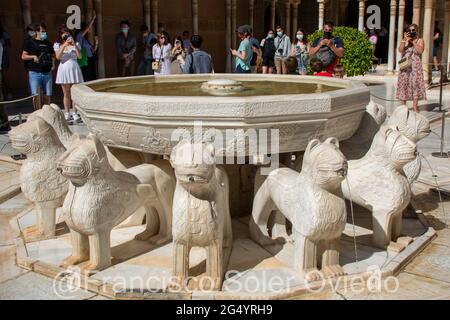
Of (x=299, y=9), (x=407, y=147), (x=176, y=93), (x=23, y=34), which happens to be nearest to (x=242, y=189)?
(x=176, y=93)

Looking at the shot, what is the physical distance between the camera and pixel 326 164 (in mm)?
3381

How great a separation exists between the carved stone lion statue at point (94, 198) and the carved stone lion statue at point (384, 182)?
5.36 ft

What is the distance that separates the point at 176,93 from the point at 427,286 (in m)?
2.94

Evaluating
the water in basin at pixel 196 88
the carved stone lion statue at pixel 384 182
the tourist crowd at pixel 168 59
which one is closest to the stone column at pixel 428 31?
the tourist crowd at pixel 168 59

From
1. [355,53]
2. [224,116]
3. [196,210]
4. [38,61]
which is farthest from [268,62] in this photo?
[196,210]

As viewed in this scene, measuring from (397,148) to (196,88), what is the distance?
2.54m

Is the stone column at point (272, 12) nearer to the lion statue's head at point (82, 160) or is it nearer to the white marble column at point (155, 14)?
the white marble column at point (155, 14)

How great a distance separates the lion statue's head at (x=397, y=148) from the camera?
3.95m

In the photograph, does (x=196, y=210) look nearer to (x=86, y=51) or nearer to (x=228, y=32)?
(x=86, y=51)

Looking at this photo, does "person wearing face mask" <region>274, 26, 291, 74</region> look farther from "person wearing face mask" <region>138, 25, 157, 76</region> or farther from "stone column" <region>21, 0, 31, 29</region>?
"stone column" <region>21, 0, 31, 29</region>

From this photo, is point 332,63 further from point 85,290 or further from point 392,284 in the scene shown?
point 85,290

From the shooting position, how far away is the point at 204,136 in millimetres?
3893

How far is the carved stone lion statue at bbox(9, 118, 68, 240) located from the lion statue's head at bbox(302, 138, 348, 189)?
209 cm

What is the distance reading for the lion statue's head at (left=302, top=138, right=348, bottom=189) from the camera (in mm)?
3355
